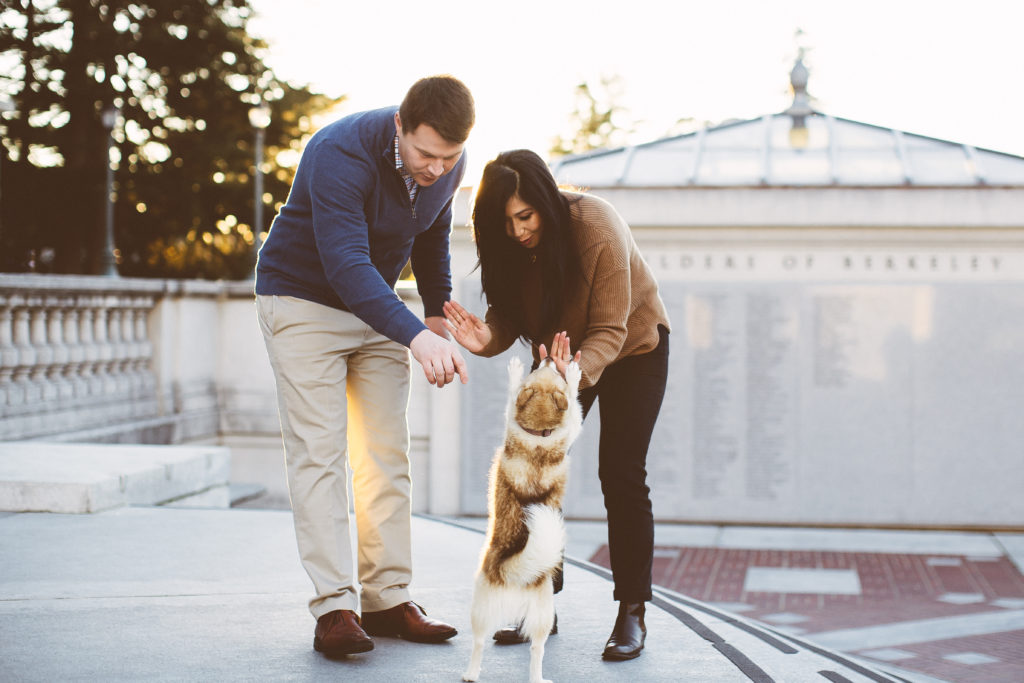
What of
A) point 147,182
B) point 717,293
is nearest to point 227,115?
point 147,182

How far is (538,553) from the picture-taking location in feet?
10.2

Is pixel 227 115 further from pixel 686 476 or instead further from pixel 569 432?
pixel 569 432

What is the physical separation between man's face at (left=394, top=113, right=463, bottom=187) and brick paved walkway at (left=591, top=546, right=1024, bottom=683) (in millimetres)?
2536

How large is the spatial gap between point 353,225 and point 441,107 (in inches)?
19.3

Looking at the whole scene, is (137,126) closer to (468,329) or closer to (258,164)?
(258,164)

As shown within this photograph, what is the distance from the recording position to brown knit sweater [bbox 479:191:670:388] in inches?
139

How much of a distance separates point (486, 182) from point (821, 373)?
6241 millimetres

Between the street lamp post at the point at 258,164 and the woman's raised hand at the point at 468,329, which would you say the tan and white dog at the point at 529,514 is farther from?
the street lamp post at the point at 258,164

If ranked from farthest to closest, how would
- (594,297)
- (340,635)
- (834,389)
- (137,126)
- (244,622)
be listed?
(137,126), (834,389), (244,622), (594,297), (340,635)

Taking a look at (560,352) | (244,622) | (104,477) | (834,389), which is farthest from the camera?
(834,389)

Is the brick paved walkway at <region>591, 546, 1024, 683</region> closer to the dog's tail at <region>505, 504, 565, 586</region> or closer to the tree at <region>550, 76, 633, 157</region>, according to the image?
the dog's tail at <region>505, 504, 565, 586</region>

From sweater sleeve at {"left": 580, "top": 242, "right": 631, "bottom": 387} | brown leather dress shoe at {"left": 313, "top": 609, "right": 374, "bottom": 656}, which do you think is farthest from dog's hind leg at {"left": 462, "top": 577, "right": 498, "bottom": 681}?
sweater sleeve at {"left": 580, "top": 242, "right": 631, "bottom": 387}

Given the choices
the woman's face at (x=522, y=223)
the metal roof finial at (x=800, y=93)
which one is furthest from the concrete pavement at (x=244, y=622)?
the metal roof finial at (x=800, y=93)

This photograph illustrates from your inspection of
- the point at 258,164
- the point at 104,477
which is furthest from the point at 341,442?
the point at 258,164
